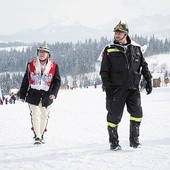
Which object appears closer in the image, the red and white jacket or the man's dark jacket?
the man's dark jacket

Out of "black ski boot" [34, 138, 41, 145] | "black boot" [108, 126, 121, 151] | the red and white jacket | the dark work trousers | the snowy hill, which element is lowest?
the snowy hill

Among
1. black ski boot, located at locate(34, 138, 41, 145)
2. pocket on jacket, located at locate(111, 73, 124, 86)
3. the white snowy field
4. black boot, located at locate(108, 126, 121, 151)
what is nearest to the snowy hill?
the white snowy field

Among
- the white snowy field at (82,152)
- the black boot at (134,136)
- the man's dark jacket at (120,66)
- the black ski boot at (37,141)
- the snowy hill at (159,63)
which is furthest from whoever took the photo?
the snowy hill at (159,63)

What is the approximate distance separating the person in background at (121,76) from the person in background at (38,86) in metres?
1.19

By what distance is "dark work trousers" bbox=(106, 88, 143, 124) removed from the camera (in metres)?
5.14

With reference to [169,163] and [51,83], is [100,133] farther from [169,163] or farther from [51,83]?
[169,163]

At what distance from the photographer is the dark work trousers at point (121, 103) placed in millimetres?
5144

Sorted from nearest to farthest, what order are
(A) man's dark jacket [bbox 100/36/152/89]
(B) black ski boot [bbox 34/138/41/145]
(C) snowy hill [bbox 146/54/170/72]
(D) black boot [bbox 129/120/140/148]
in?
1. (A) man's dark jacket [bbox 100/36/152/89]
2. (D) black boot [bbox 129/120/140/148]
3. (B) black ski boot [bbox 34/138/41/145]
4. (C) snowy hill [bbox 146/54/170/72]

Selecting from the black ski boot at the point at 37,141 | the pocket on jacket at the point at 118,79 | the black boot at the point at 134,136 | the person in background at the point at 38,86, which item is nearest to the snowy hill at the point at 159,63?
the person in background at the point at 38,86

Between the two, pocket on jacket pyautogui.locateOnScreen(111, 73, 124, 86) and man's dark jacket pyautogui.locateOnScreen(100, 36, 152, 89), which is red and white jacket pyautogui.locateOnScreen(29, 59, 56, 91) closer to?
man's dark jacket pyautogui.locateOnScreen(100, 36, 152, 89)

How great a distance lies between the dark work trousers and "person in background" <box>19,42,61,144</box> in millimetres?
1218

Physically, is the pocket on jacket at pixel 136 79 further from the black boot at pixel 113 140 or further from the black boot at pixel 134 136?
the black boot at pixel 113 140

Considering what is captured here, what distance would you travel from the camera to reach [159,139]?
605cm

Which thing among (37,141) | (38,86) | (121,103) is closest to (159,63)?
(38,86)
